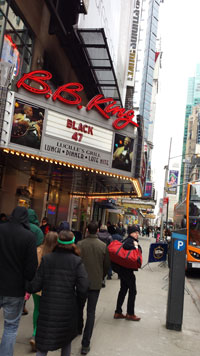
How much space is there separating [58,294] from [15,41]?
11.5 metres

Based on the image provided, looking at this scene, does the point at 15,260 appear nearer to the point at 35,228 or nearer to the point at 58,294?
the point at 58,294

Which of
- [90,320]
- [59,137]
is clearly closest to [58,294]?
[90,320]

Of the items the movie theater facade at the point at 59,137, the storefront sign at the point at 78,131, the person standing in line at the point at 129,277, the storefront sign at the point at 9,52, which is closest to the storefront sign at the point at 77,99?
the movie theater facade at the point at 59,137

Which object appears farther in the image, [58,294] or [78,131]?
[78,131]

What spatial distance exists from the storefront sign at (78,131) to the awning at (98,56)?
16.1 feet

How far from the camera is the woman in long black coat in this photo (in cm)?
372

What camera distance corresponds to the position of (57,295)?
381 centimetres

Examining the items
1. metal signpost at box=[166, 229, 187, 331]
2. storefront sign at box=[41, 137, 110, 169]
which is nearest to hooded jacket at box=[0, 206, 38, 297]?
metal signpost at box=[166, 229, 187, 331]

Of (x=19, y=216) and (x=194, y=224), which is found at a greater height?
(x=194, y=224)

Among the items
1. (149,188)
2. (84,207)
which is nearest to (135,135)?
(84,207)

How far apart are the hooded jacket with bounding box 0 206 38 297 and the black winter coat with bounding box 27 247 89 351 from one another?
117 mm

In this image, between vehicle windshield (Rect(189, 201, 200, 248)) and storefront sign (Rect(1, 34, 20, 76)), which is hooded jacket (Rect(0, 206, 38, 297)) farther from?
vehicle windshield (Rect(189, 201, 200, 248))

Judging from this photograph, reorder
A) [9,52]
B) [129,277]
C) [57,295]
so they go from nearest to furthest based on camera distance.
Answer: [57,295]
[129,277]
[9,52]

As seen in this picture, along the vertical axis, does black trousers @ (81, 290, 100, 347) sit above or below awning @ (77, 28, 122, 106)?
below
